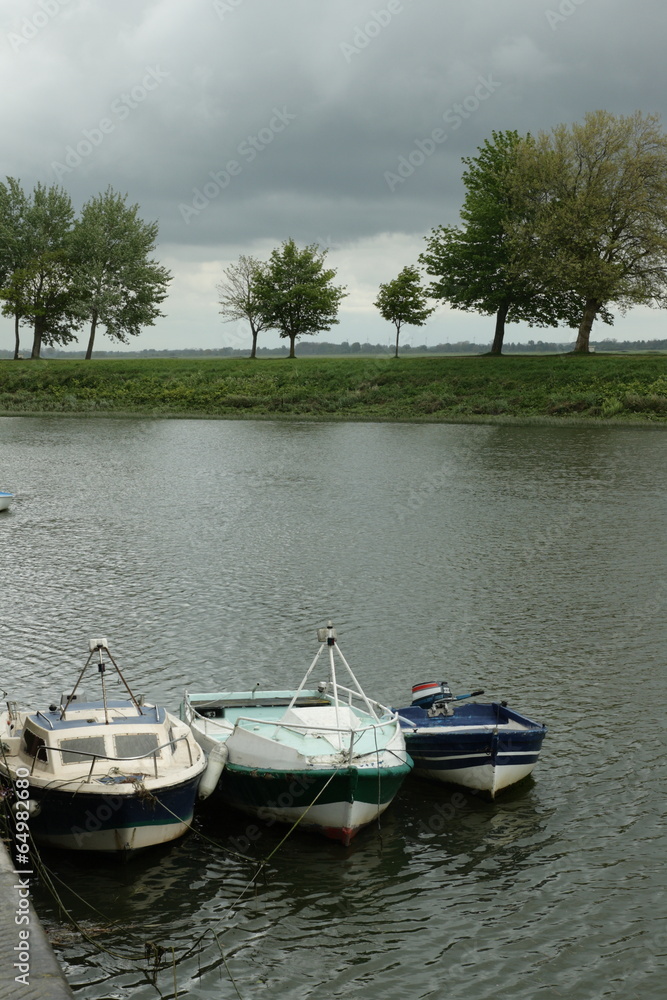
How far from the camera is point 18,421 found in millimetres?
92438

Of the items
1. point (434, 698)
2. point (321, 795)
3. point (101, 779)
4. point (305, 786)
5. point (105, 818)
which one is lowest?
point (105, 818)

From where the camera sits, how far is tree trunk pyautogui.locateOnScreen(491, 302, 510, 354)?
4081 inches

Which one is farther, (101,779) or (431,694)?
(431,694)

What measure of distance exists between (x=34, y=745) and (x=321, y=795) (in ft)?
15.4

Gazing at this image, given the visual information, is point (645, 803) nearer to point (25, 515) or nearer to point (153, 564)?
point (153, 564)

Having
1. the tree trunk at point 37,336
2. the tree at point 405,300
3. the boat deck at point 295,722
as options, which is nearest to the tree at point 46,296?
the tree trunk at point 37,336

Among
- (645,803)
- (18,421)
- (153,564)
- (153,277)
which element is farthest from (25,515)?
(153,277)

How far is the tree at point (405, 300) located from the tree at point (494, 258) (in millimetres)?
9652

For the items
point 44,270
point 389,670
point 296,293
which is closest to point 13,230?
point 44,270

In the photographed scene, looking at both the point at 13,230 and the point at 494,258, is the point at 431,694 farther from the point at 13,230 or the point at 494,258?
the point at 13,230

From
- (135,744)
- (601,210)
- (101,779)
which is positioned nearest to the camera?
(101,779)

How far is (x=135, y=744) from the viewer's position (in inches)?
616

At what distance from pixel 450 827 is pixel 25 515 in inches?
1297

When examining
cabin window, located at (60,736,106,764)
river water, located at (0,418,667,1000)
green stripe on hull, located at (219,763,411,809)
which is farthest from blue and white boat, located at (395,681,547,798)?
cabin window, located at (60,736,106,764)
